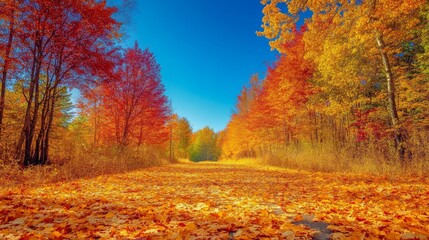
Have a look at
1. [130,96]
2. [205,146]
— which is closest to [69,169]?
[130,96]

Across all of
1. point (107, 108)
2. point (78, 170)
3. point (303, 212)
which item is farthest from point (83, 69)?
point (303, 212)

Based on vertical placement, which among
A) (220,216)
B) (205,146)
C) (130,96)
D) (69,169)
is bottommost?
(220,216)

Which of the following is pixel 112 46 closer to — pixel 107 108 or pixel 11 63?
pixel 11 63

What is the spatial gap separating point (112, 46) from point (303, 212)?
921 centimetres

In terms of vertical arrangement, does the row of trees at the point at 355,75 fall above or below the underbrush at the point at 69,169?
above

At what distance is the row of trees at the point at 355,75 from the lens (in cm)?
755

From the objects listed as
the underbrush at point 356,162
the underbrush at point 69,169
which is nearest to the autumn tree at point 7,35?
the underbrush at point 69,169

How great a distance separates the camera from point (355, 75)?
40.2 ft

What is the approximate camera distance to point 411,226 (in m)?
2.56

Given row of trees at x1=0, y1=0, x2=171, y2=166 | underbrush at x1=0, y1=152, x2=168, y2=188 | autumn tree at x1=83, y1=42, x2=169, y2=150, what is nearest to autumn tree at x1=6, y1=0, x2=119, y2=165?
row of trees at x1=0, y1=0, x2=171, y2=166

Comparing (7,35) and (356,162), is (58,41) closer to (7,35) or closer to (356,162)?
(7,35)

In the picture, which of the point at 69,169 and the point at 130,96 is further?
the point at 130,96

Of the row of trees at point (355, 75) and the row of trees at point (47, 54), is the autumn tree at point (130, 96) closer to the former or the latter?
the row of trees at point (47, 54)

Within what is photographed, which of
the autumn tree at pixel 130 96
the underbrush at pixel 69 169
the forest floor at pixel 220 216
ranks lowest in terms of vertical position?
the forest floor at pixel 220 216
